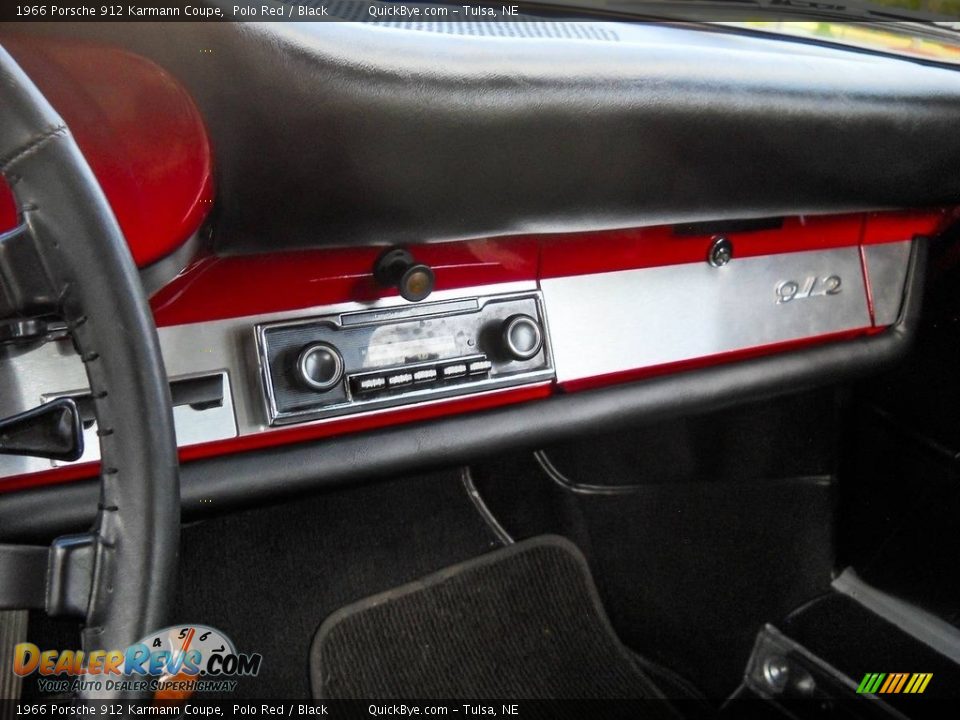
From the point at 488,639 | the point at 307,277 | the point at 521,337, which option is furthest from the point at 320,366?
the point at 488,639

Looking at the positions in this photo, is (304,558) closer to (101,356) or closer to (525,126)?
(525,126)

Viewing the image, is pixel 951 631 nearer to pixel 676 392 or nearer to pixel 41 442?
pixel 676 392

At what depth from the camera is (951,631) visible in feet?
4.06

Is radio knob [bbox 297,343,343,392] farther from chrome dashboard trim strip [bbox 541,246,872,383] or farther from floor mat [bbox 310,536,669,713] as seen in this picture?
floor mat [bbox 310,536,669,713]

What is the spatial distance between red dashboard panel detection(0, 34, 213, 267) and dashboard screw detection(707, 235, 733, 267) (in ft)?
1.96

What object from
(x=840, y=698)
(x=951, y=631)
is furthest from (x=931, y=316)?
(x=840, y=698)

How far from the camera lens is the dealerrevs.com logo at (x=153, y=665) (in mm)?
464

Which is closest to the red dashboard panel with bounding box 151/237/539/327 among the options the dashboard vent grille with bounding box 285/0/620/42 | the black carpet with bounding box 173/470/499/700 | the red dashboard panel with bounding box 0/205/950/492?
the red dashboard panel with bounding box 0/205/950/492

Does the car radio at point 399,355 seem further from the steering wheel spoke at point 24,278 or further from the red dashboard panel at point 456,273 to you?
the steering wheel spoke at point 24,278

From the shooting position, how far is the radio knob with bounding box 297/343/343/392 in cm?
83

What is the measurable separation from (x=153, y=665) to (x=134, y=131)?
0.35 meters

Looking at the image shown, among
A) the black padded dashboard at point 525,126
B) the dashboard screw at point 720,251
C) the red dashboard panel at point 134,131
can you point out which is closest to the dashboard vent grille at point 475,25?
the black padded dashboard at point 525,126

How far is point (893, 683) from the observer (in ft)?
4.11

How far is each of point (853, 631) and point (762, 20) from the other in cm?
85
